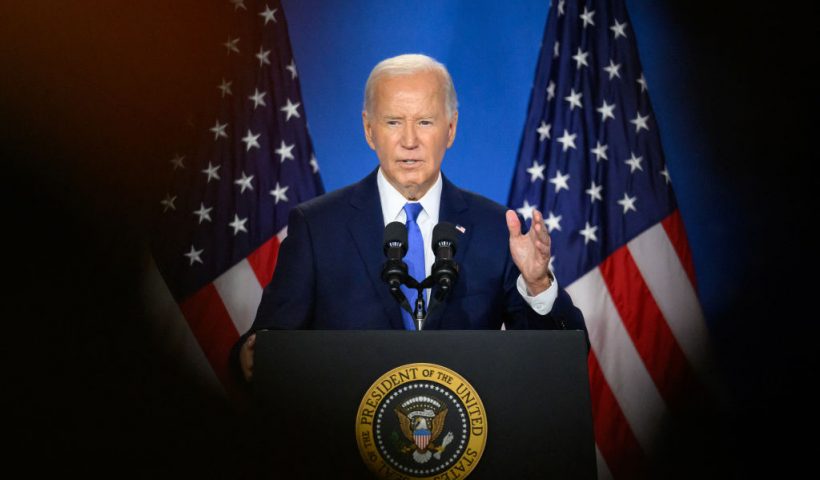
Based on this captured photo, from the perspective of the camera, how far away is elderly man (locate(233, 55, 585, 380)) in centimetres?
203

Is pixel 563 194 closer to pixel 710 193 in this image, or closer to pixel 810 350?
pixel 710 193

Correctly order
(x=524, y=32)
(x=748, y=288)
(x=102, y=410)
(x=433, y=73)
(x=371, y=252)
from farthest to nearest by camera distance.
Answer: (x=524, y=32), (x=748, y=288), (x=102, y=410), (x=433, y=73), (x=371, y=252)

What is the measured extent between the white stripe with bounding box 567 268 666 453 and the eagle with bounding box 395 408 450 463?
2004mm

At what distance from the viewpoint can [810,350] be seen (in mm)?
3289

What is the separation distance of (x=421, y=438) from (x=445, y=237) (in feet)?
1.67

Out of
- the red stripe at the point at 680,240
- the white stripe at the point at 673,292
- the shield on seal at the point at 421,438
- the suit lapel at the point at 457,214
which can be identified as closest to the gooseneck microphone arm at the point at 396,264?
the shield on seal at the point at 421,438

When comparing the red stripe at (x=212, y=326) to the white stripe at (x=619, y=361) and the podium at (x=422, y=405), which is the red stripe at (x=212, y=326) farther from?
the podium at (x=422, y=405)

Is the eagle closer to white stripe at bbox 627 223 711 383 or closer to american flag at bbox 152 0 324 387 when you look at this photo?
american flag at bbox 152 0 324 387

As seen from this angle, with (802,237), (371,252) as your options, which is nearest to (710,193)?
(802,237)

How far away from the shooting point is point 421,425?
1.38 meters

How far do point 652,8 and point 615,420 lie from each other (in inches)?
86.6

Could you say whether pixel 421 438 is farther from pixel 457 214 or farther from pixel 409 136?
pixel 409 136

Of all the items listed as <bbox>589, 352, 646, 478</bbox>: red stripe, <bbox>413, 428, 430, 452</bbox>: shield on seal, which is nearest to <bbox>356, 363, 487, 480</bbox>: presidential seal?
<bbox>413, 428, 430, 452</bbox>: shield on seal

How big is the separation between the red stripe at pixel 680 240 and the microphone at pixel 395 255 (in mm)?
2091
